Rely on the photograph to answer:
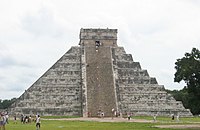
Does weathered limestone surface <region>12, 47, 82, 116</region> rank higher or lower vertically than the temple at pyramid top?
lower

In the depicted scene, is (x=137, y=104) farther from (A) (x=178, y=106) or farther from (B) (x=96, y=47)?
(B) (x=96, y=47)

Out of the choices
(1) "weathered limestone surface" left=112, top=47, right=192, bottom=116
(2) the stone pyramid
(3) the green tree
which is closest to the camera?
(3) the green tree

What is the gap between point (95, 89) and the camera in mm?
38906

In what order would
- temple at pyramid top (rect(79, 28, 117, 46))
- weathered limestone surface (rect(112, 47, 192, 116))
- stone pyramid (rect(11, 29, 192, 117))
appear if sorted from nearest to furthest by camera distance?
stone pyramid (rect(11, 29, 192, 117))
weathered limestone surface (rect(112, 47, 192, 116))
temple at pyramid top (rect(79, 28, 117, 46))

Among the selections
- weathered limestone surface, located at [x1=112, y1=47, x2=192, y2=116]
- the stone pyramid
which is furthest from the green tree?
weathered limestone surface, located at [x1=112, y1=47, x2=192, y2=116]

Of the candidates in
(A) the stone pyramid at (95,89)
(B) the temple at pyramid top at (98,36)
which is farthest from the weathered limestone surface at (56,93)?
(B) the temple at pyramid top at (98,36)

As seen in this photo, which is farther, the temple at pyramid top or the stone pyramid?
the temple at pyramid top

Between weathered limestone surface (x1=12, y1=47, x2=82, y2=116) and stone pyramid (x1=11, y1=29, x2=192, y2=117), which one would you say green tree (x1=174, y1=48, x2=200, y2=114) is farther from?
weathered limestone surface (x1=12, y1=47, x2=82, y2=116)

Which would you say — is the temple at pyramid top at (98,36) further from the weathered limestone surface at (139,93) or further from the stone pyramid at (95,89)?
the weathered limestone surface at (139,93)

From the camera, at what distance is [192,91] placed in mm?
23750

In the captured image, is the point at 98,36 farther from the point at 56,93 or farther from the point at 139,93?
the point at 56,93

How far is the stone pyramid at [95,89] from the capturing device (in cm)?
3828

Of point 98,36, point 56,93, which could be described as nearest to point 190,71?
point 56,93

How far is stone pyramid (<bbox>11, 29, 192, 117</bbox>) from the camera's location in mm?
38281
